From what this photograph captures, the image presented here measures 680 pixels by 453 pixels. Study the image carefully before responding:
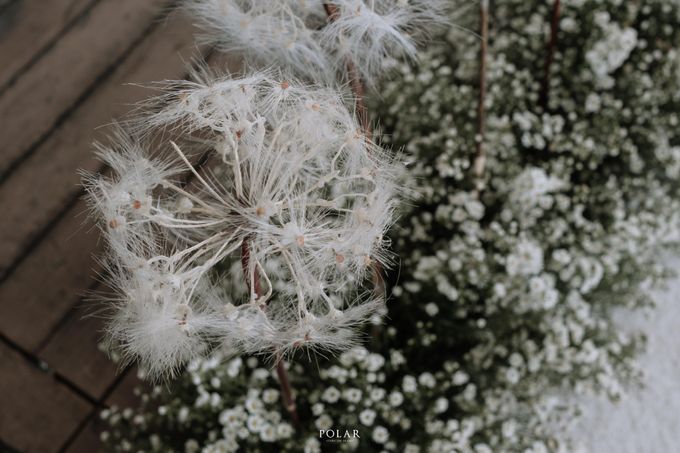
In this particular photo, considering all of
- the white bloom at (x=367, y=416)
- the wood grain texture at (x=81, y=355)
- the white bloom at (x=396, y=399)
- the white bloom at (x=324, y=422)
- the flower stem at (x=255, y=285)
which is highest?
the flower stem at (x=255, y=285)

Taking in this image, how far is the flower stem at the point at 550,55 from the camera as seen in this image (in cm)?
177


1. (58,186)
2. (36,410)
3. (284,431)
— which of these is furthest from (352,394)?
(58,186)

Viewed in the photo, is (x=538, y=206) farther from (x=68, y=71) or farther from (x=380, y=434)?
(x=68, y=71)

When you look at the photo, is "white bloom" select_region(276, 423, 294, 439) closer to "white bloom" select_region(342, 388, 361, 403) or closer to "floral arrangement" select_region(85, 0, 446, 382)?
"white bloom" select_region(342, 388, 361, 403)

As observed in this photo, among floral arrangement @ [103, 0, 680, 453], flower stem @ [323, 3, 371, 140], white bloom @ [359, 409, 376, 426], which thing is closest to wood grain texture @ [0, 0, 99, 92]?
floral arrangement @ [103, 0, 680, 453]

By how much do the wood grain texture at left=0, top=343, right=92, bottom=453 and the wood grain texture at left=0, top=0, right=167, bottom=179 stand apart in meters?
0.64

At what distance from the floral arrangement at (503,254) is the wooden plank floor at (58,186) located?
18 centimetres

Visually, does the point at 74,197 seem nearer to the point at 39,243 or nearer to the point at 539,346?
the point at 39,243

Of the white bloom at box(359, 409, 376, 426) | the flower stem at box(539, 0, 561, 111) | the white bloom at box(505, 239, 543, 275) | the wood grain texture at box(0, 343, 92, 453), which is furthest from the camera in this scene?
the flower stem at box(539, 0, 561, 111)

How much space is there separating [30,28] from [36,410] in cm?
126

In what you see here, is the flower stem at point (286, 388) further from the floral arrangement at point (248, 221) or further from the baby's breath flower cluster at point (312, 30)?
the baby's breath flower cluster at point (312, 30)

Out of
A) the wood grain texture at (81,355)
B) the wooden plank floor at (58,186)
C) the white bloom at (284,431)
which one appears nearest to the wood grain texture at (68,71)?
the wooden plank floor at (58,186)

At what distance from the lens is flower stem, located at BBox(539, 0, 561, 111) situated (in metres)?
1.77

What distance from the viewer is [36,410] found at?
168cm
